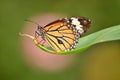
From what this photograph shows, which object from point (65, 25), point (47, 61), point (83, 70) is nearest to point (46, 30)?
point (65, 25)

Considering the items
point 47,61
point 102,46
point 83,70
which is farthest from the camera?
point 102,46


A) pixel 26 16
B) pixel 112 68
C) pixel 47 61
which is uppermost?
pixel 26 16

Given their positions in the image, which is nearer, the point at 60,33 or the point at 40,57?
the point at 60,33

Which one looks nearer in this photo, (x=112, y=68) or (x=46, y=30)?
(x=46, y=30)

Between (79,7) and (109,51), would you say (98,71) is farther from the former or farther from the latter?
(79,7)

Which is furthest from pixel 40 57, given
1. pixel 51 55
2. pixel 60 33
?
pixel 60 33

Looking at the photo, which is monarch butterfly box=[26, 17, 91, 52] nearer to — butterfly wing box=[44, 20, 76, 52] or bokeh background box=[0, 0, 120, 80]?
butterfly wing box=[44, 20, 76, 52]

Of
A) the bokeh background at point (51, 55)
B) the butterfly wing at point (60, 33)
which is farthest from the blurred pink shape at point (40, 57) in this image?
the butterfly wing at point (60, 33)

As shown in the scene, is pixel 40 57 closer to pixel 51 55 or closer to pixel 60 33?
pixel 51 55
